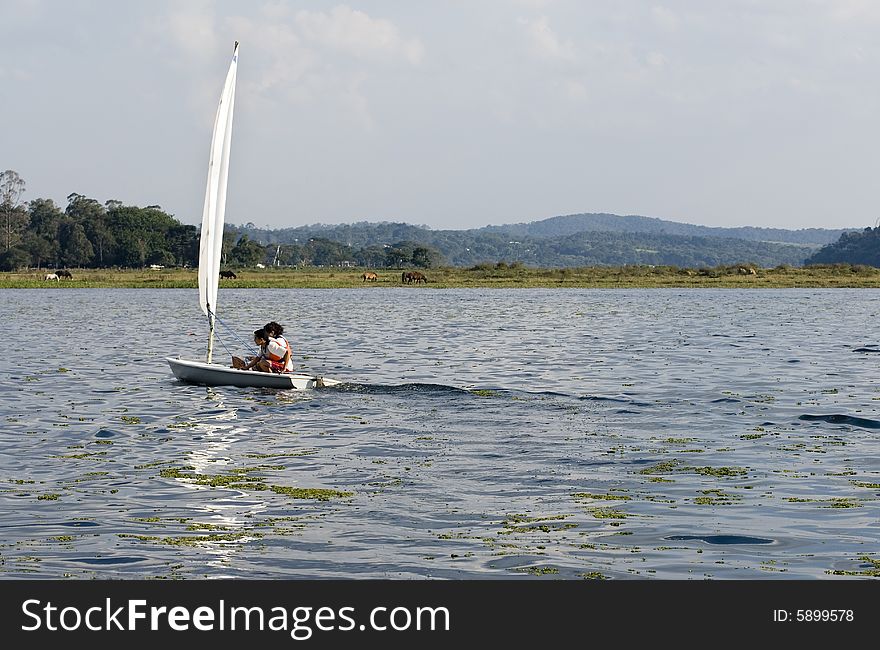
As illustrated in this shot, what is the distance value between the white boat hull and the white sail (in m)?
0.71

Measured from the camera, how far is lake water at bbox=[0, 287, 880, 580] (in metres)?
13.7

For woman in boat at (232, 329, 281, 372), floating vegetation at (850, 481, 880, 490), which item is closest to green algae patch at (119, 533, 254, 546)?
floating vegetation at (850, 481, 880, 490)

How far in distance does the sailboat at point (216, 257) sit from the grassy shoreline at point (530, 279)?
98577 millimetres

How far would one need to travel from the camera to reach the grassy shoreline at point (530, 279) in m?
134

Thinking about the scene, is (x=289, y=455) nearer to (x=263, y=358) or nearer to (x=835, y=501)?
(x=835, y=501)

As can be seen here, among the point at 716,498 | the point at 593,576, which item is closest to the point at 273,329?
the point at 716,498

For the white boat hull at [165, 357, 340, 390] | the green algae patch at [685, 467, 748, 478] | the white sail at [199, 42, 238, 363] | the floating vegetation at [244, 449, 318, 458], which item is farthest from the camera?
the white sail at [199, 42, 238, 363]

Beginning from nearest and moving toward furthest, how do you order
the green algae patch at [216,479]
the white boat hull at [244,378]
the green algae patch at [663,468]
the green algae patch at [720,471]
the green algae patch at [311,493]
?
the green algae patch at [311,493], the green algae patch at [216,479], the green algae patch at [720,471], the green algae patch at [663,468], the white boat hull at [244,378]

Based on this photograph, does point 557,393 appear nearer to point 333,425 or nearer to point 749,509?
point 333,425

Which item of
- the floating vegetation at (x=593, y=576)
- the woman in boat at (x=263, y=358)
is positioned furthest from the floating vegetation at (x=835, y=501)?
the woman in boat at (x=263, y=358)

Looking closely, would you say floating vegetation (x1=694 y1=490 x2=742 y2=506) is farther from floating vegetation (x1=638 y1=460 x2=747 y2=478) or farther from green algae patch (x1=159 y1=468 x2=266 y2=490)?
green algae patch (x1=159 y1=468 x2=266 y2=490)

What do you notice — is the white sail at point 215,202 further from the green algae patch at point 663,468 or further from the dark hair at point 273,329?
the green algae patch at point 663,468

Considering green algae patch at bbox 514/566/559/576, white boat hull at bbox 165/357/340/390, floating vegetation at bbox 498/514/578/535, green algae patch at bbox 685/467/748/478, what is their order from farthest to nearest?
white boat hull at bbox 165/357/340/390
green algae patch at bbox 685/467/748/478
floating vegetation at bbox 498/514/578/535
green algae patch at bbox 514/566/559/576

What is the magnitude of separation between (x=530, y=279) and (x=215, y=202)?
11150cm
